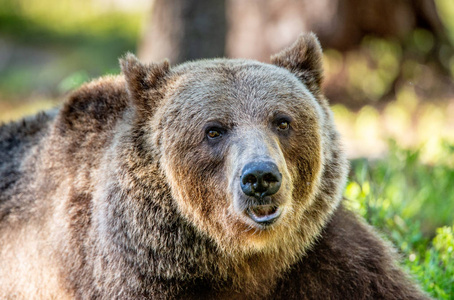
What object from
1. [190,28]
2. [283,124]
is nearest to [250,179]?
[283,124]

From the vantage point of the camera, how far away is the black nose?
3797 millimetres

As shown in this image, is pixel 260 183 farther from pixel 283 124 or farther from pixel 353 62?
pixel 353 62

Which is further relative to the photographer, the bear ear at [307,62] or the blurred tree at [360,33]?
the blurred tree at [360,33]

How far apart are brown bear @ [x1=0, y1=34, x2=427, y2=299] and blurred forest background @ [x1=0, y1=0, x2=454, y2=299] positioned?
2.46ft

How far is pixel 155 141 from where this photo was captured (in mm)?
4551

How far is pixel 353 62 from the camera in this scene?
13.7 m

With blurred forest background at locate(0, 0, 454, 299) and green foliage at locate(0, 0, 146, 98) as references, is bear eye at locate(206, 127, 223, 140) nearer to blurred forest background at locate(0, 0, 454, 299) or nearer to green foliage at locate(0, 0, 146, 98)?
blurred forest background at locate(0, 0, 454, 299)

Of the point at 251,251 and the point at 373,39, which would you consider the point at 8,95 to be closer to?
the point at 373,39

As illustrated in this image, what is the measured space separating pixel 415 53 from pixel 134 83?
10282 mm

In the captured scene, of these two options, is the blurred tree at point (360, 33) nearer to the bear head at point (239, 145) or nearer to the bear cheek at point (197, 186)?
the bear head at point (239, 145)

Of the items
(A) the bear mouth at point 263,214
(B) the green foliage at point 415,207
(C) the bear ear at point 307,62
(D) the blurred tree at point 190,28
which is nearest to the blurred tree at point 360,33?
(D) the blurred tree at point 190,28

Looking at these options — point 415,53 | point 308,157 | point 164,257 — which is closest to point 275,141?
point 308,157

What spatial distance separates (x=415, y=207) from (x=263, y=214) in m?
3.83

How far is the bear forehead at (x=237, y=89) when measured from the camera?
4414 millimetres
